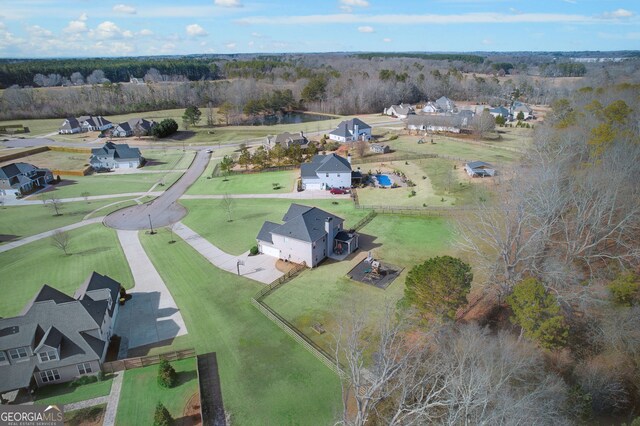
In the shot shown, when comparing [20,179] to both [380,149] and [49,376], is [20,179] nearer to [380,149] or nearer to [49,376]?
[49,376]

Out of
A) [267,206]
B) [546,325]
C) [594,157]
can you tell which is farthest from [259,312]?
[594,157]

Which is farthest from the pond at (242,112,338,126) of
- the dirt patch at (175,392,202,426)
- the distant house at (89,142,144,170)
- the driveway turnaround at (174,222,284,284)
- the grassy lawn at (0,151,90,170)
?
the dirt patch at (175,392,202,426)

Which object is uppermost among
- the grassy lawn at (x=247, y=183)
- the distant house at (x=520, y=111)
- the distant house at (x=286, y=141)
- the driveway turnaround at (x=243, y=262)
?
the distant house at (x=520, y=111)

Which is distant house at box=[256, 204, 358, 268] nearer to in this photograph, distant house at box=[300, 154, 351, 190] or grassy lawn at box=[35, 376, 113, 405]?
distant house at box=[300, 154, 351, 190]

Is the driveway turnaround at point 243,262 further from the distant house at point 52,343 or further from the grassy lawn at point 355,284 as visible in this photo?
the distant house at point 52,343

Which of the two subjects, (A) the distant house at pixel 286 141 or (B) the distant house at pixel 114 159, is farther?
(A) the distant house at pixel 286 141

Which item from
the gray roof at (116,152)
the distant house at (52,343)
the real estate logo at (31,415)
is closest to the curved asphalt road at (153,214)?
the gray roof at (116,152)
